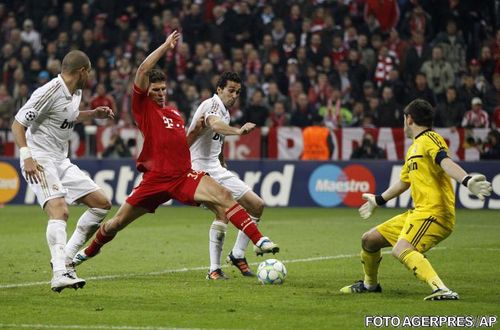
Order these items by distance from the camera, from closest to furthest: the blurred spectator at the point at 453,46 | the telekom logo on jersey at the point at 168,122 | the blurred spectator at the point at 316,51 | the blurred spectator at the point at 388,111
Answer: the telekom logo on jersey at the point at 168,122
the blurred spectator at the point at 388,111
the blurred spectator at the point at 453,46
the blurred spectator at the point at 316,51

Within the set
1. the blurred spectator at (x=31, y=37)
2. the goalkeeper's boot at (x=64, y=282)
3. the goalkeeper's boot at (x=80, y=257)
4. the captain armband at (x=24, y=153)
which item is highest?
the blurred spectator at (x=31, y=37)

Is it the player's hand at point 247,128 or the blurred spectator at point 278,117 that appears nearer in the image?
the player's hand at point 247,128

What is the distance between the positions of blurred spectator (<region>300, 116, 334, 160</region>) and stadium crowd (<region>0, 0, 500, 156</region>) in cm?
118

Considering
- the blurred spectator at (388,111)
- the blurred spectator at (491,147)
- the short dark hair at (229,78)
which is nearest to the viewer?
the short dark hair at (229,78)

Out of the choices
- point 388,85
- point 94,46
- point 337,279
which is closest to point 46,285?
point 337,279

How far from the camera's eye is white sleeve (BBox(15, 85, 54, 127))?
33.4ft

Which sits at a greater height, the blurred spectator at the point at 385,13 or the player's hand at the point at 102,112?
the blurred spectator at the point at 385,13

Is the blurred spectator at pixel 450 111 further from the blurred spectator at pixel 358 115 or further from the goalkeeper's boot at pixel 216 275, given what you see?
the goalkeeper's boot at pixel 216 275

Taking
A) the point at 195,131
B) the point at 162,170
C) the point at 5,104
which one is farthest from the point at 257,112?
the point at 162,170

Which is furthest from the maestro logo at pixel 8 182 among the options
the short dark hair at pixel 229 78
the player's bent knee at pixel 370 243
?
the player's bent knee at pixel 370 243

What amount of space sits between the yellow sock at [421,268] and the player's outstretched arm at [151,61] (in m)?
3.16

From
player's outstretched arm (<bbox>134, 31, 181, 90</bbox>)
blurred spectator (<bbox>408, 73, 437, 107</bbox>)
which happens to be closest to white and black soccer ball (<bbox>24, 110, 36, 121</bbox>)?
player's outstretched arm (<bbox>134, 31, 181, 90</bbox>)

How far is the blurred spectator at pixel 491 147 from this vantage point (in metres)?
21.9

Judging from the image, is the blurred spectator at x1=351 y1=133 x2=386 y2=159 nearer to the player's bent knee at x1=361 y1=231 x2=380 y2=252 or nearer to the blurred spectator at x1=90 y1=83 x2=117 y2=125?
the blurred spectator at x1=90 y1=83 x2=117 y2=125
